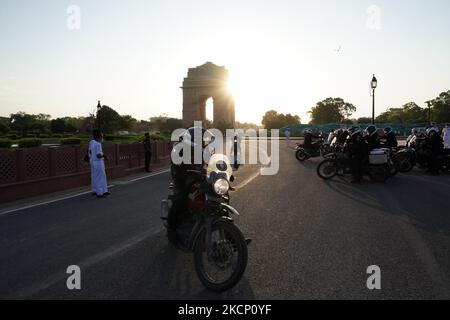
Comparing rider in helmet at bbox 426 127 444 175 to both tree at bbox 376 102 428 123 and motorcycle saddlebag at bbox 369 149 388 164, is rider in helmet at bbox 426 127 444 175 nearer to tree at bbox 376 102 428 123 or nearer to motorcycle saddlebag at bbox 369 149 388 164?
motorcycle saddlebag at bbox 369 149 388 164

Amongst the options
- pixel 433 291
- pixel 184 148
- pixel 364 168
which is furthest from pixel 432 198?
pixel 184 148

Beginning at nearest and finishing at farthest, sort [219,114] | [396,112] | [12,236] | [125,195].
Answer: [12,236] → [125,195] → [219,114] → [396,112]

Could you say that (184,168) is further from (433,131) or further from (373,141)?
(433,131)

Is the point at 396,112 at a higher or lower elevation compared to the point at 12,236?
higher

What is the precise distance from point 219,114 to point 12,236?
74.1 metres

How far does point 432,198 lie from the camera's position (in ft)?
32.1

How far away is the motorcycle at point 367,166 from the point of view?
13141 millimetres

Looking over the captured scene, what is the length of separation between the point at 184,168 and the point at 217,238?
106cm

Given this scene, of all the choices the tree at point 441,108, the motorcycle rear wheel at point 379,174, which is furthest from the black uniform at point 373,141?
the tree at point 441,108

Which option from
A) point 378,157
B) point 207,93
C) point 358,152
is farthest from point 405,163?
point 207,93

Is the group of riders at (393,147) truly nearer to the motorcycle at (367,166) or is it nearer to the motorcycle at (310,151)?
the motorcycle at (367,166)

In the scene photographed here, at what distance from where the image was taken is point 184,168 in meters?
5.16
